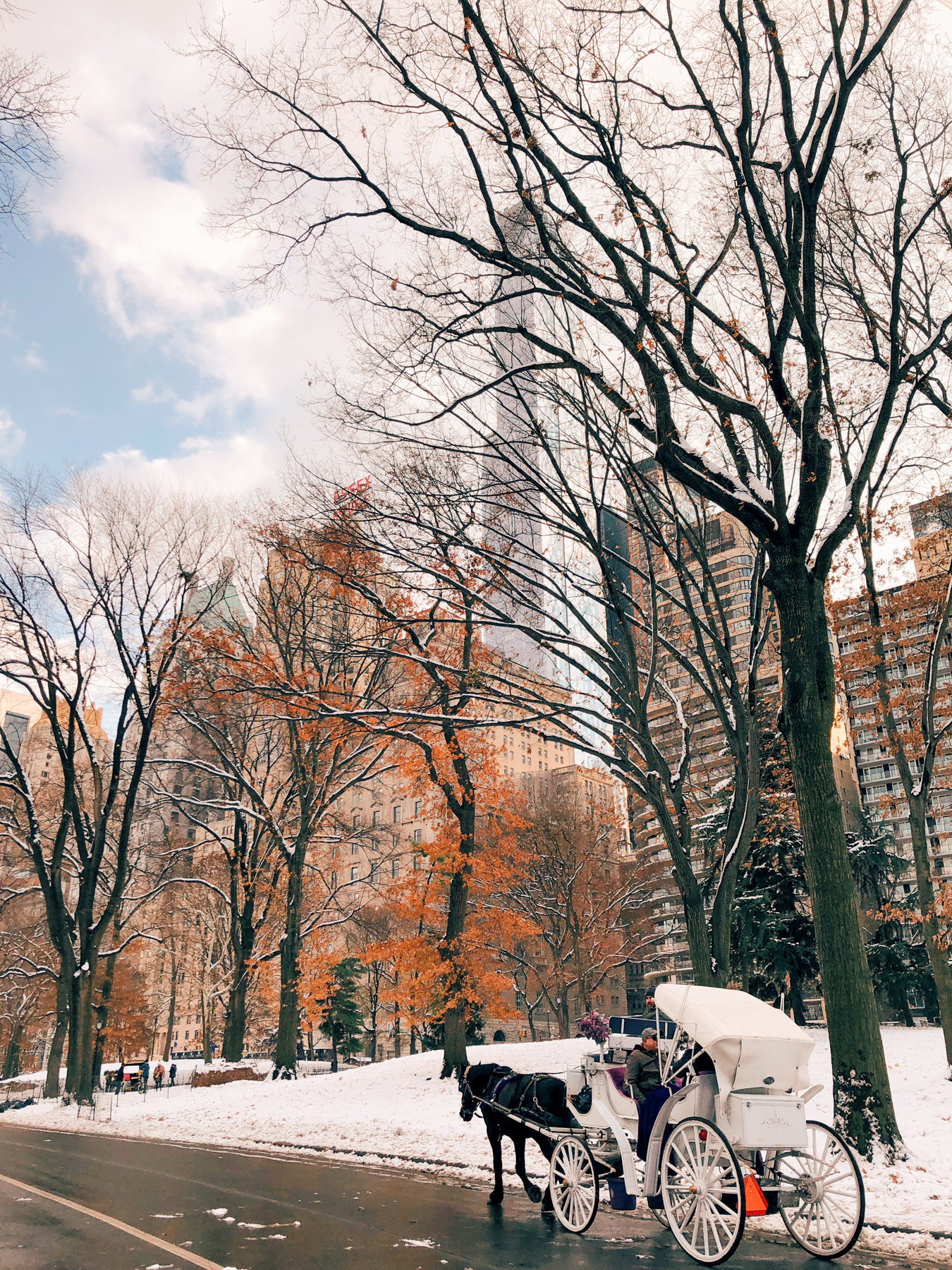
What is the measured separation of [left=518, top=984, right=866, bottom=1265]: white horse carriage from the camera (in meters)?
5.59

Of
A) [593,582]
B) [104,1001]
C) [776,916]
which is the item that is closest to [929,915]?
[593,582]

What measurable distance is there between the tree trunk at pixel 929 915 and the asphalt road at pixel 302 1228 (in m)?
11.0

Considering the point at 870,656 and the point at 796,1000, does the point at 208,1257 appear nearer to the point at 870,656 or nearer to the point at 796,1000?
the point at 870,656

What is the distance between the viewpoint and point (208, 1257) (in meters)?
5.67

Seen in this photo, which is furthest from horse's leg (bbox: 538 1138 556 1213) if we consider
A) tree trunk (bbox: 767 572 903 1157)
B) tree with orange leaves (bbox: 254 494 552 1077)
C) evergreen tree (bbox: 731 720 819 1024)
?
evergreen tree (bbox: 731 720 819 1024)

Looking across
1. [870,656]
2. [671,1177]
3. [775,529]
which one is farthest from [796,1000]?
[671,1177]

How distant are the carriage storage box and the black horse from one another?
6.56 feet

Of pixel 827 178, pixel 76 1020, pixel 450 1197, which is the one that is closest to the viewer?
pixel 450 1197

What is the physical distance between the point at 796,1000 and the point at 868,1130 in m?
25.9

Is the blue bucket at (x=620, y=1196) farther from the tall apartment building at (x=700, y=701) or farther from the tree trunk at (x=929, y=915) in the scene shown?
the tree trunk at (x=929, y=915)

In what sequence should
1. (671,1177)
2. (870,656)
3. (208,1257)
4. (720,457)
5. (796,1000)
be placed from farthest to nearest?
(796,1000)
(870,656)
(720,457)
(671,1177)
(208,1257)

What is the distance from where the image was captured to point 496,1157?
8070 millimetres

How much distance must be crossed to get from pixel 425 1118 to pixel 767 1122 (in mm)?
10617

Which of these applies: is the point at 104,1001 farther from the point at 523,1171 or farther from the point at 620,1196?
the point at 620,1196
